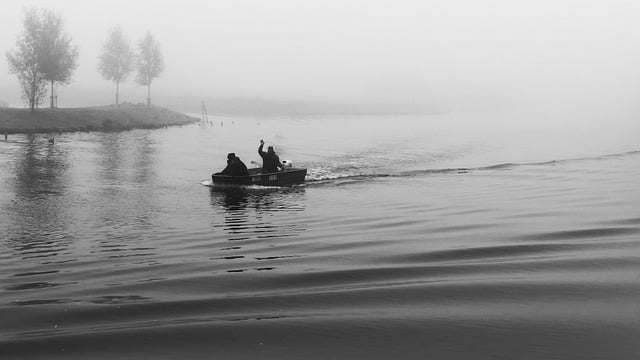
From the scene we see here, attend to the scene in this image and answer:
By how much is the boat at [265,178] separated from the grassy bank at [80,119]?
44996 millimetres

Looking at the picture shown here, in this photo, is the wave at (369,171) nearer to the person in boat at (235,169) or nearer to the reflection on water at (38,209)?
the person in boat at (235,169)

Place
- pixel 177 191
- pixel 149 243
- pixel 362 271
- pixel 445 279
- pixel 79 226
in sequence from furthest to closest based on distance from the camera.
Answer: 1. pixel 177 191
2. pixel 79 226
3. pixel 149 243
4. pixel 362 271
5. pixel 445 279

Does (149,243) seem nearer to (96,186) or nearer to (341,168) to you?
(96,186)

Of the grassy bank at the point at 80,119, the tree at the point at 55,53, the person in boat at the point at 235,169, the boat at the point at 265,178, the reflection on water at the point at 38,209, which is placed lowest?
the reflection on water at the point at 38,209

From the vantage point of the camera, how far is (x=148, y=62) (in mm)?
118688

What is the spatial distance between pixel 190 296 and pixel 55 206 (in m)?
15.1

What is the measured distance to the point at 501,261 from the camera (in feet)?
43.8

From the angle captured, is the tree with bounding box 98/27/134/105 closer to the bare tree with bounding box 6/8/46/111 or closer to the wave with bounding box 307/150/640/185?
the bare tree with bounding box 6/8/46/111

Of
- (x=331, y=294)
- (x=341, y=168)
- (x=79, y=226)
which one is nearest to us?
(x=331, y=294)

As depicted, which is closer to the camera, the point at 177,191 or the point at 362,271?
the point at 362,271

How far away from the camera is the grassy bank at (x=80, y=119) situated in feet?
229

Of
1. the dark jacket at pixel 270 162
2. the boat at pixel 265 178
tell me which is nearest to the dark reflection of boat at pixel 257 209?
the boat at pixel 265 178

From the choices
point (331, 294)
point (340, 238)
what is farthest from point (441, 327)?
point (340, 238)

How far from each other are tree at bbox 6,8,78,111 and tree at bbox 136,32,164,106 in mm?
33883
